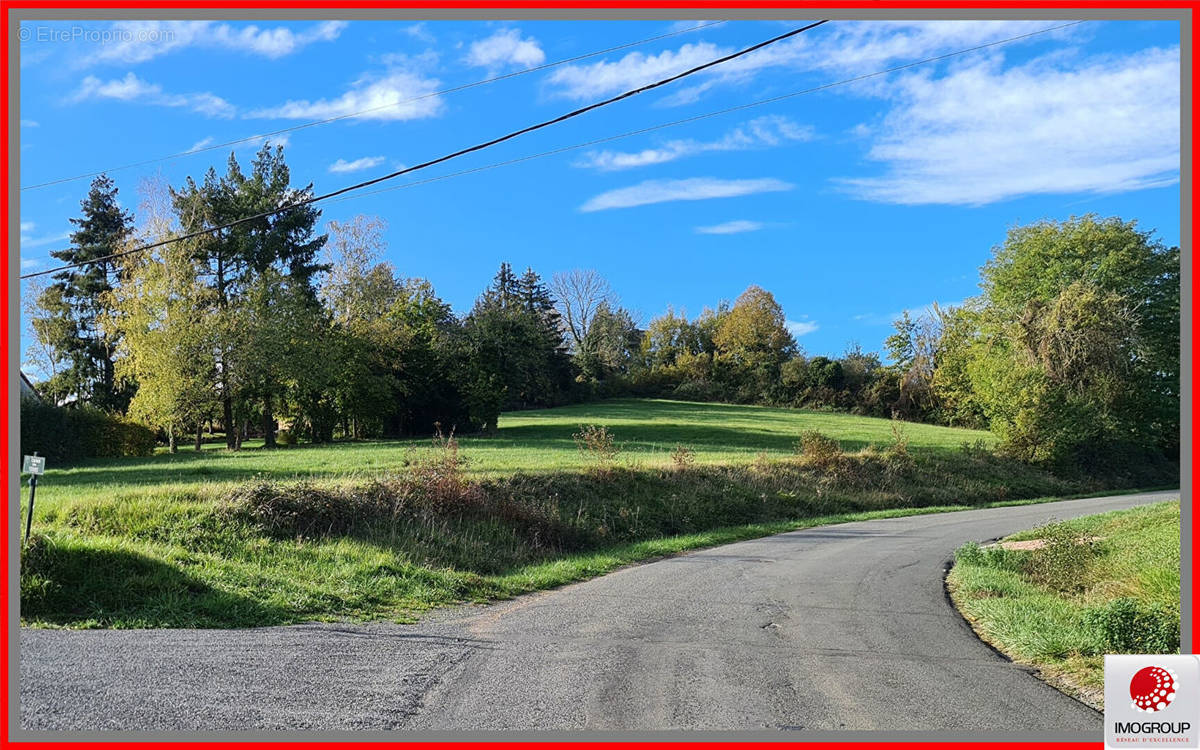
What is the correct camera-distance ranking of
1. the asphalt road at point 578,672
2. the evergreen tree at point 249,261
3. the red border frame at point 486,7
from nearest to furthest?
the red border frame at point 486,7 → the asphalt road at point 578,672 → the evergreen tree at point 249,261

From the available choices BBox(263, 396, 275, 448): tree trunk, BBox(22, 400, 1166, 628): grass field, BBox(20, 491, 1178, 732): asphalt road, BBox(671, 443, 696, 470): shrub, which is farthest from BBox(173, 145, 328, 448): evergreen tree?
BBox(20, 491, 1178, 732): asphalt road

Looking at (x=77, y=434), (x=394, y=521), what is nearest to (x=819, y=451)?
(x=394, y=521)

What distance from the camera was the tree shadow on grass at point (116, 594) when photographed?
848 cm

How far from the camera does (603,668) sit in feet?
20.6

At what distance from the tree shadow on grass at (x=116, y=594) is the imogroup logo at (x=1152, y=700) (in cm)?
768

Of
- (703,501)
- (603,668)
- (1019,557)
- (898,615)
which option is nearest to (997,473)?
(703,501)

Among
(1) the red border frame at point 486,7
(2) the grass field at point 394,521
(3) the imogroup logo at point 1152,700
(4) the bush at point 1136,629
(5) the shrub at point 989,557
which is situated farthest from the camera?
(5) the shrub at point 989,557

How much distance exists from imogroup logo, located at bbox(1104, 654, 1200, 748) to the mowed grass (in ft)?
41.4

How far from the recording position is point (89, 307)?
4759 cm

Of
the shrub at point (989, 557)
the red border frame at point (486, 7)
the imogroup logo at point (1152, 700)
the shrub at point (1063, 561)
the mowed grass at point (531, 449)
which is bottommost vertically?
the shrub at point (989, 557)

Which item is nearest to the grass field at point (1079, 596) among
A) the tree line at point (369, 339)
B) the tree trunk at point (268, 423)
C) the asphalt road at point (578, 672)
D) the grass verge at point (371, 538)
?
Result: the asphalt road at point (578, 672)

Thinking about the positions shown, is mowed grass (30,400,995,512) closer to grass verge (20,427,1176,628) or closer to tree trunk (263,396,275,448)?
grass verge (20,427,1176,628)

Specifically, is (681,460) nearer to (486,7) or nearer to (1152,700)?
(486,7)

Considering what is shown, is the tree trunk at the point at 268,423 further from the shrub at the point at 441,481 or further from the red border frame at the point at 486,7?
the red border frame at the point at 486,7
